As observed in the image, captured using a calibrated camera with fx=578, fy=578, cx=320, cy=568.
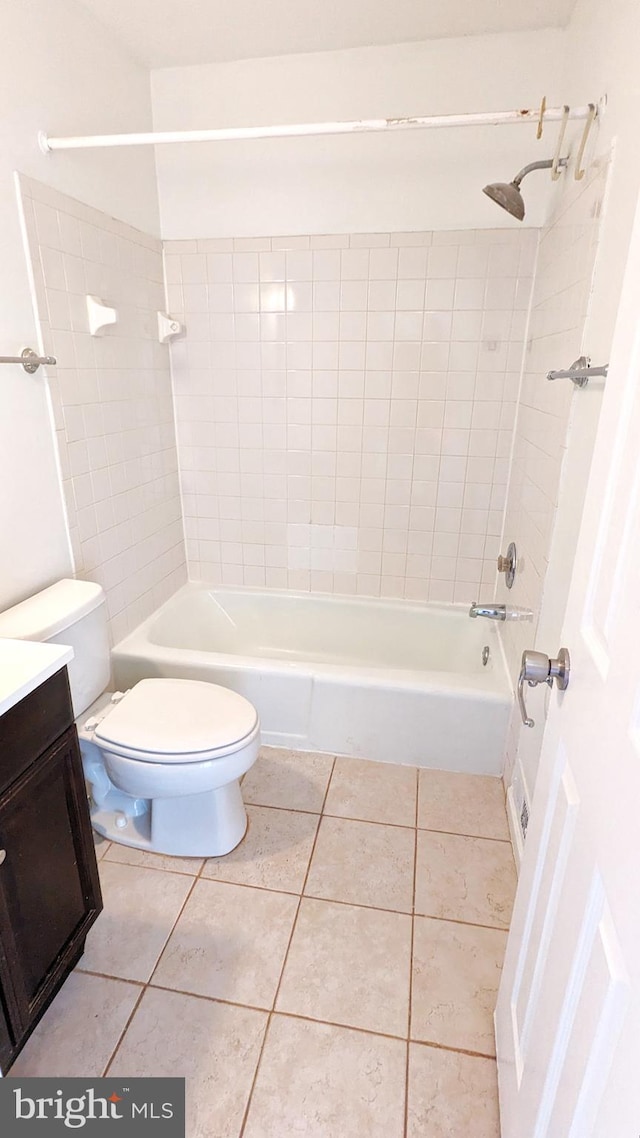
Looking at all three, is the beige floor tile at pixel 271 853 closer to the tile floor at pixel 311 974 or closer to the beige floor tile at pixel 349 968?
the tile floor at pixel 311 974

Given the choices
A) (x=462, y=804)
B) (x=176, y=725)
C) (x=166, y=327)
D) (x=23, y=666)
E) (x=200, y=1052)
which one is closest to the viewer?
(x=23, y=666)

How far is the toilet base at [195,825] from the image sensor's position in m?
1.70

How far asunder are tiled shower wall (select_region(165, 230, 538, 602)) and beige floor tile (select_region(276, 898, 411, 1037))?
4.60ft

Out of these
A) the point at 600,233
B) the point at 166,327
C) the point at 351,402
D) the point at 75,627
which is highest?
the point at 600,233

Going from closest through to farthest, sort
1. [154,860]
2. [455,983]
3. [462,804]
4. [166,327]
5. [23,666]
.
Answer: [23,666] → [455,983] → [154,860] → [462,804] → [166,327]

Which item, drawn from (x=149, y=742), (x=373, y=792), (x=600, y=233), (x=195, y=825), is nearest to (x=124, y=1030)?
(x=195, y=825)

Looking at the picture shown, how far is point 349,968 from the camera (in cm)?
A: 141

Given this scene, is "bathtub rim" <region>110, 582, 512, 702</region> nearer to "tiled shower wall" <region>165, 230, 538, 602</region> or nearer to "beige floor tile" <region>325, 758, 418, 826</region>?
"beige floor tile" <region>325, 758, 418, 826</region>

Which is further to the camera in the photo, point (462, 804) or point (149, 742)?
point (462, 804)

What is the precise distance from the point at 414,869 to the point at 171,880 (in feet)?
2.30

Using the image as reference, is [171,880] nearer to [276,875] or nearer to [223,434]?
[276,875]

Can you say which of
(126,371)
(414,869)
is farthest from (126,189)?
(414,869)

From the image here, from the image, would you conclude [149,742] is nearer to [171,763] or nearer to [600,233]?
[171,763]

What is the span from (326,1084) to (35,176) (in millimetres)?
2320
